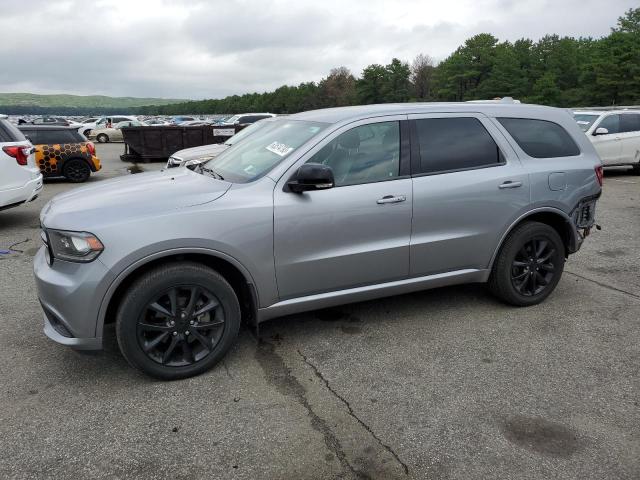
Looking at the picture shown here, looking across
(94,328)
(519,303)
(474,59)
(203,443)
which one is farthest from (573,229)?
(474,59)

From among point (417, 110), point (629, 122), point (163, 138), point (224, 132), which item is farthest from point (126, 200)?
point (163, 138)

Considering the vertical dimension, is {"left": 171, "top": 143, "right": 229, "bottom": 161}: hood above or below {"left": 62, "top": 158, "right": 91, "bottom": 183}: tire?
above

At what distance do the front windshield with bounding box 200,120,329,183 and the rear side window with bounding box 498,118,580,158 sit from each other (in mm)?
1729

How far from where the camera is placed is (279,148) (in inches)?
152

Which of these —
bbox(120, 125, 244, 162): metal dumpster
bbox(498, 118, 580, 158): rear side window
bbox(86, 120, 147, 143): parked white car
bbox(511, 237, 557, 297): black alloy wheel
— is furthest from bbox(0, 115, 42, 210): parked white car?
bbox(86, 120, 147, 143): parked white car

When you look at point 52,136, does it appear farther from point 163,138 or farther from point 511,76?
point 511,76

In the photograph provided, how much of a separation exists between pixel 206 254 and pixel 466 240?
2.07m

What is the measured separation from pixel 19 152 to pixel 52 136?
21.3 ft

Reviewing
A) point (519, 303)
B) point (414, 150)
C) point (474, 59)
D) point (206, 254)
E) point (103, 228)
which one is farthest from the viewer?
point (474, 59)

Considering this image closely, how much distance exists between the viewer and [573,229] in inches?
178

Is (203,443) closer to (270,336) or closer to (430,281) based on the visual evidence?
Answer: (270,336)

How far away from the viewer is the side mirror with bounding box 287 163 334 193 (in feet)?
10.9

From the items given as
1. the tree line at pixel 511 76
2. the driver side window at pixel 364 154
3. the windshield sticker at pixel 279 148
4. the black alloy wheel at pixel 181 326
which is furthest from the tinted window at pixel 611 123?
the tree line at pixel 511 76

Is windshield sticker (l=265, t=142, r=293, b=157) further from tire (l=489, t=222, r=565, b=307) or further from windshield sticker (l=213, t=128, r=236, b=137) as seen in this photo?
windshield sticker (l=213, t=128, r=236, b=137)
